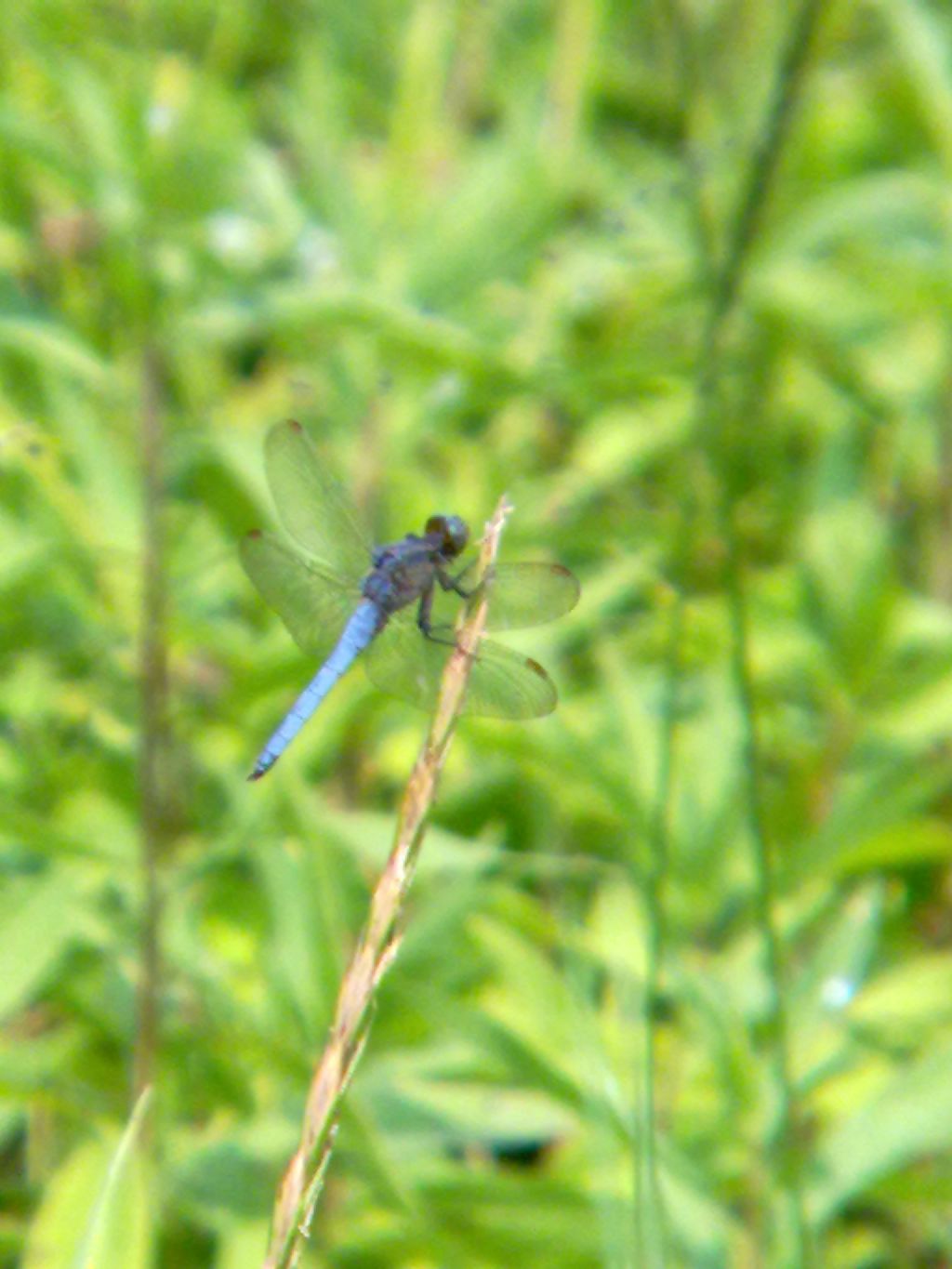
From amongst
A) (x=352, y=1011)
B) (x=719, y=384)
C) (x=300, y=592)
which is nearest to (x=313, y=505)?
(x=300, y=592)

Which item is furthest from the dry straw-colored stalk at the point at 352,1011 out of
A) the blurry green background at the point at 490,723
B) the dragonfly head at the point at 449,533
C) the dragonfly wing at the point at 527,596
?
the dragonfly head at the point at 449,533

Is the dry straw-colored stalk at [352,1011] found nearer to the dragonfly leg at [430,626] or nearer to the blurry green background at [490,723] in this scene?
the blurry green background at [490,723]

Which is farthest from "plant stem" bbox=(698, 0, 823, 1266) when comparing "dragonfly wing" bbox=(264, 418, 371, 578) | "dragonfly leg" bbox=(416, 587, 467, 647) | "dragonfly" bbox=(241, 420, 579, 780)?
"dragonfly wing" bbox=(264, 418, 371, 578)

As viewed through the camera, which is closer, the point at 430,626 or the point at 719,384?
the point at 719,384

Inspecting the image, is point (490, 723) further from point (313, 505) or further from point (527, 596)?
point (527, 596)

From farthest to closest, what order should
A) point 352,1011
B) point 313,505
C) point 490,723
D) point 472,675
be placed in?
point 490,723
point 313,505
point 472,675
point 352,1011

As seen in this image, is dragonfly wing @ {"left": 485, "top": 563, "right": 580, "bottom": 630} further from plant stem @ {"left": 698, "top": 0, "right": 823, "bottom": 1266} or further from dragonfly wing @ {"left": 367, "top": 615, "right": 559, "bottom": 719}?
plant stem @ {"left": 698, "top": 0, "right": 823, "bottom": 1266}
